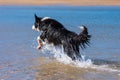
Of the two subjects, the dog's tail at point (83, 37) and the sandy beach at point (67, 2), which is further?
the sandy beach at point (67, 2)

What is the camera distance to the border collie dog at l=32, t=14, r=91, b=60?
37.4ft

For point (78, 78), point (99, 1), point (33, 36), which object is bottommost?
point (78, 78)

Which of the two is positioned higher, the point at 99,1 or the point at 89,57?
the point at 99,1

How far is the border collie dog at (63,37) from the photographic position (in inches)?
448

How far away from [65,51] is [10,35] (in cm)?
677

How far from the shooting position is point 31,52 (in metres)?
13.7

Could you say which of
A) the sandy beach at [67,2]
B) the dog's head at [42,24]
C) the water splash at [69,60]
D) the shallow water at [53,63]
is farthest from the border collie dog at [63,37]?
the sandy beach at [67,2]

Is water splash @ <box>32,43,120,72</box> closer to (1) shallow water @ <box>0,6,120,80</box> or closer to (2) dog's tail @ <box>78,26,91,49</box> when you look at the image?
(1) shallow water @ <box>0,6,120,80</box>

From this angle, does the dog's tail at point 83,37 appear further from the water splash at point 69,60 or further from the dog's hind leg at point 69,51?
the water splash at point 69,60

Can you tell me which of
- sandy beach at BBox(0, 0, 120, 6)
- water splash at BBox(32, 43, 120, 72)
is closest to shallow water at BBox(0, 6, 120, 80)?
water splash at BBox(32, 43, 120, 72)

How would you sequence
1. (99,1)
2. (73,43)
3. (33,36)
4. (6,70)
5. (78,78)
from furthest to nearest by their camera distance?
(99,1), (33,36), (73,43), (6,70), (78,78)

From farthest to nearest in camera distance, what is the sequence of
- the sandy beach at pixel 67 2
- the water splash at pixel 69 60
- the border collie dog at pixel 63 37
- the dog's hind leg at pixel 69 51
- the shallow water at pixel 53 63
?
the sandy beach at pixel 67 2
the dog's hind leg at pixel 69 51
the border collie dog at pixel 63 37
the water splash at pixel 69 60
the shallow water at pixel 53 63

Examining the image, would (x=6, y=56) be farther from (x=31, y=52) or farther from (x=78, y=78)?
(x=78, y=78)

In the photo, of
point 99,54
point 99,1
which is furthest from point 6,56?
point 99,1
